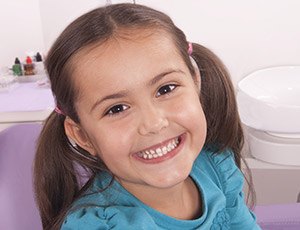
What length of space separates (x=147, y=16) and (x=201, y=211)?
396 mm

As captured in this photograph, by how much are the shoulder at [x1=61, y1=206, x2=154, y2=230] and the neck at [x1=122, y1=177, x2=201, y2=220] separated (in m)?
0.08

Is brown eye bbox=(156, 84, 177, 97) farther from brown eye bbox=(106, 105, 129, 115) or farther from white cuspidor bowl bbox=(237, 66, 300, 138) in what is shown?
white cuspidor bowl bbox=(237, 66, 300, 138)

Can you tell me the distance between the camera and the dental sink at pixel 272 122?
4.04 feet

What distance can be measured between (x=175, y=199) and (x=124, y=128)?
0.82 feet

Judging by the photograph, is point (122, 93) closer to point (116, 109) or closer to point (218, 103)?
point (116, 109)

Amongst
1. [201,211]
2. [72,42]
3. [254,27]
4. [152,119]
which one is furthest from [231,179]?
[254,27]

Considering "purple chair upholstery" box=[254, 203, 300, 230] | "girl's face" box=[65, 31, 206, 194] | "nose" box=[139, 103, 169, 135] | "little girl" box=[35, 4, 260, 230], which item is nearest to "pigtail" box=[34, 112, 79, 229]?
"little girl" box=[35, 4, 260, 230]

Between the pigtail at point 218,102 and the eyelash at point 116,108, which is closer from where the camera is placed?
the eyelash at point 116,108

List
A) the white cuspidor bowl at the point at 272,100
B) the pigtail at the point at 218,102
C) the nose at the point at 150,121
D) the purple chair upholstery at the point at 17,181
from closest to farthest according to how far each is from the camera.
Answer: the nose at the point at 150,121, the pigtail at the point at 218,102, the purple chair upholstery at the point at 17,181, the white cuspidor bowl at the point at 272,100

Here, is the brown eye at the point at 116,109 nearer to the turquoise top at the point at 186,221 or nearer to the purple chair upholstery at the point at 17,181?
the turquoise top at the point at 186,221

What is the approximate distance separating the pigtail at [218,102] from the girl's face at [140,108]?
0.54ft

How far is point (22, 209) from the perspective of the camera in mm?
1131

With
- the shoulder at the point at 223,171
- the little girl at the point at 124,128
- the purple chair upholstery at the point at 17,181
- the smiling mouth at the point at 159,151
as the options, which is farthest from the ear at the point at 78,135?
the purple chair upholstery at the point at 17,181

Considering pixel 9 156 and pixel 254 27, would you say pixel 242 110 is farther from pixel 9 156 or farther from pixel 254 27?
pixel 9 156
